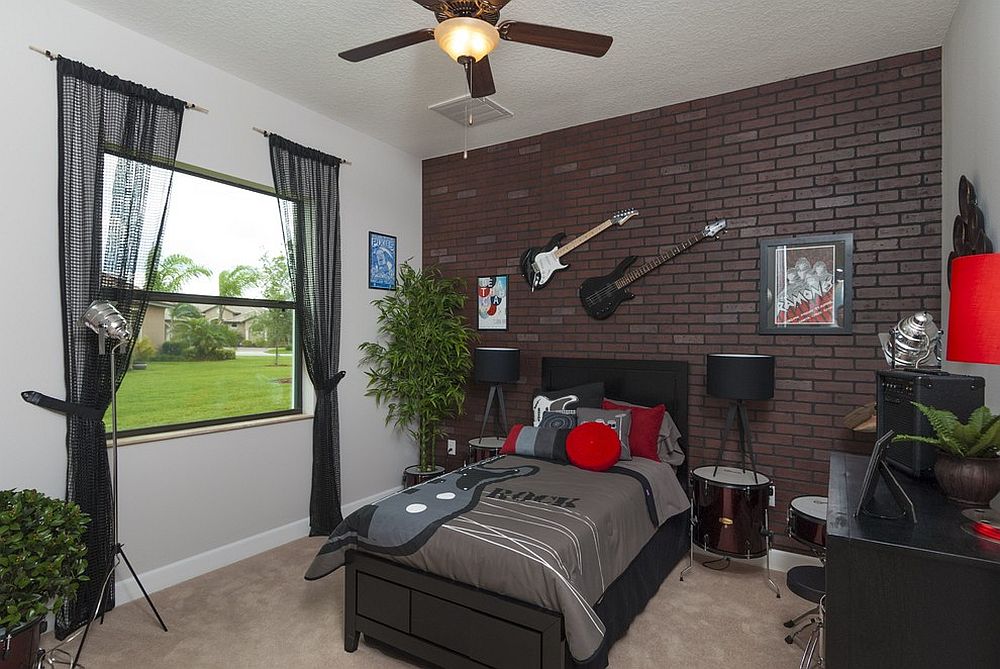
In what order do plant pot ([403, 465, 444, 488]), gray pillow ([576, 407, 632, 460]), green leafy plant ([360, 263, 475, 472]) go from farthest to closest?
green leafy plant ([360, 263, 475, 472]) → plant pot ([403, 465, 444, 488]) → gray pillow ([576, 407, 632, 460])

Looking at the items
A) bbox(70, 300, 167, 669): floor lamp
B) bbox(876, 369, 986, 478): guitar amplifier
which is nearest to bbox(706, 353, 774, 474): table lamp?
bbox(876, 369, 986, 478): guitar amplifier

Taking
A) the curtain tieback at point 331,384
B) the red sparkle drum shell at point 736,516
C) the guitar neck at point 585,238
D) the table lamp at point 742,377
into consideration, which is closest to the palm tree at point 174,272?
the curtain tieback at point 331,384

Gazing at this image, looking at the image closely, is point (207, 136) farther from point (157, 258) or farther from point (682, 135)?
point (682, 135)

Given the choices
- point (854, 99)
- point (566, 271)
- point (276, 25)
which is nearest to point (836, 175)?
point (854, 99)

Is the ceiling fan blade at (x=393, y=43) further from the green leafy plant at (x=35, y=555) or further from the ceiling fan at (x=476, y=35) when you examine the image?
the green leafy plant at (x=35, y=555)

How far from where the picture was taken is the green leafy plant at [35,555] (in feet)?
6.47

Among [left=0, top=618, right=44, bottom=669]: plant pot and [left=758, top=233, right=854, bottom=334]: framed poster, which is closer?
[left=0, top=618, right=44, bottom=669]: plant pot

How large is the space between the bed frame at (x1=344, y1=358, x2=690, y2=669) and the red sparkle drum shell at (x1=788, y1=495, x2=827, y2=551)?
74 centimetres

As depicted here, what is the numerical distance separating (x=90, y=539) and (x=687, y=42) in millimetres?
4042

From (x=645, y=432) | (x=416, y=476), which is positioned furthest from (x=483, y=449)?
(x=645, y=432)

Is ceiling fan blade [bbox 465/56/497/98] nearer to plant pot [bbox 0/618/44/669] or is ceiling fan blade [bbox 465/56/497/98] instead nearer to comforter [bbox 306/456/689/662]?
comforter [bbox 306/456/689/662]

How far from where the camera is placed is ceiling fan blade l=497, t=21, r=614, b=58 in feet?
6.93

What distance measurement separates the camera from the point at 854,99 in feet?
10.7

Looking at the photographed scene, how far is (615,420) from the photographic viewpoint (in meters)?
3.47
